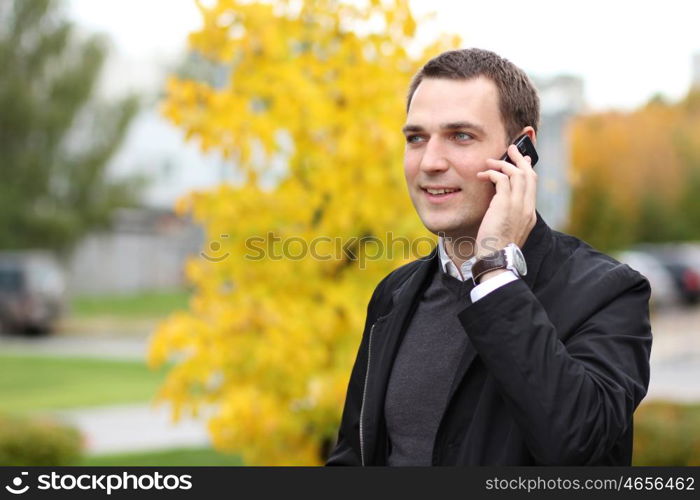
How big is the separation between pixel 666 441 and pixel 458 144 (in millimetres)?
5918

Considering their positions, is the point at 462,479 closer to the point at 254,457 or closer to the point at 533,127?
the point at 533,127

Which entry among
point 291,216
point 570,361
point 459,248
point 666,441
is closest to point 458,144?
point 459,248

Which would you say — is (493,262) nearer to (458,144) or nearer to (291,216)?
(458,144)

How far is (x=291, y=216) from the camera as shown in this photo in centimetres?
506

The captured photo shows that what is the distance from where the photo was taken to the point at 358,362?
7.93 feet

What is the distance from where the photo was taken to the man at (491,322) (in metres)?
1.78

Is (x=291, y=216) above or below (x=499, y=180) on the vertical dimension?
above

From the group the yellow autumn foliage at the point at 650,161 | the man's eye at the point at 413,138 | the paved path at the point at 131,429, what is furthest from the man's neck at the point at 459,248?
the yellow autumn foliage at the point at 650,161

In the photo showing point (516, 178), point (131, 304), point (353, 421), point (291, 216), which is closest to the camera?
point (516, 178)

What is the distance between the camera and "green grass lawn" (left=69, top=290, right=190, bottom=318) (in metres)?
29.3

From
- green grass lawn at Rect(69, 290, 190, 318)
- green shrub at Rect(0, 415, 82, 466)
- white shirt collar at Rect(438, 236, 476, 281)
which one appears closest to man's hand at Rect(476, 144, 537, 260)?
white shirt collar at Rect(438, 236, 476, 281)

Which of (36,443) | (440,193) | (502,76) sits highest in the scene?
(502,76)

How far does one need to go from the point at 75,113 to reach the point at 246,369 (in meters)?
26.5

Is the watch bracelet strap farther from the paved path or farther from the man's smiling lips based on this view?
the paved path
